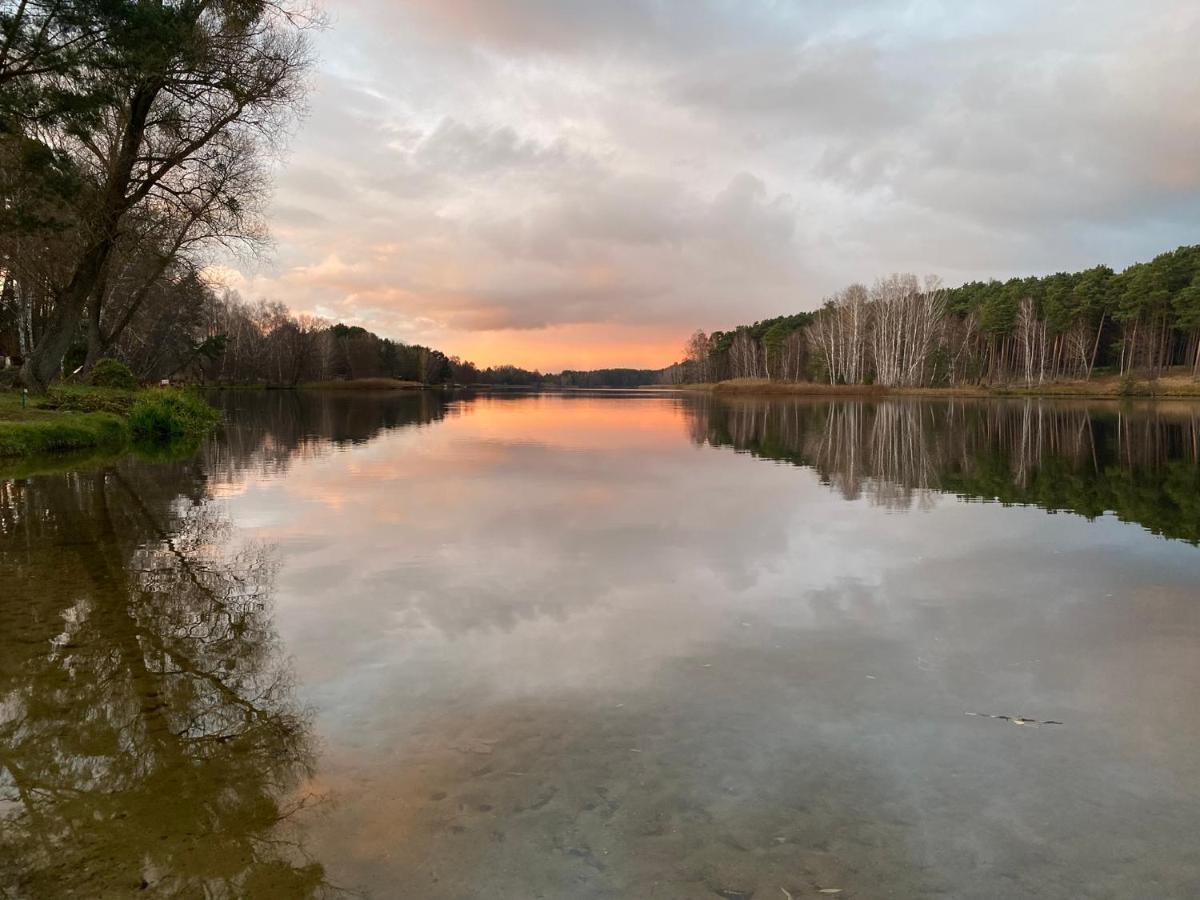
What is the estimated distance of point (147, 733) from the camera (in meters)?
4.71

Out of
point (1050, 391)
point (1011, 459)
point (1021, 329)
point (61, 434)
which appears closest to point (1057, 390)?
point (1050, 391)

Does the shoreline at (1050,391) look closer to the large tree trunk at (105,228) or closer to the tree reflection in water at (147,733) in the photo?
the large tree trunk at (105,228)

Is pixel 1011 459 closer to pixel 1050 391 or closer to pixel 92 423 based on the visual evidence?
pixel 92 423

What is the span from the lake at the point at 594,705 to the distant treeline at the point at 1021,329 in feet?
263

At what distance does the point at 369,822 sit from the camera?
3.82 metres

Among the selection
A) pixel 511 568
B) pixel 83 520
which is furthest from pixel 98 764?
pixel 83 520

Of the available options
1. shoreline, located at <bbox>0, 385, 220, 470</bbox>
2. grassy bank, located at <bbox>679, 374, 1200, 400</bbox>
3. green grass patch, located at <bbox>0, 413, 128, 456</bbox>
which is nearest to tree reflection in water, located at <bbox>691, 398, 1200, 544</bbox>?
shoreline, located at <bbox>0, 385, 220, 470</bbox>

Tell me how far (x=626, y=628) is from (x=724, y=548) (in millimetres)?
3890

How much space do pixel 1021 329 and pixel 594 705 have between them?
9850 cm

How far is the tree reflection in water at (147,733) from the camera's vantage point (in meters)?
3.44

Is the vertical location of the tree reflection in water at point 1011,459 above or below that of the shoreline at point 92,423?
below

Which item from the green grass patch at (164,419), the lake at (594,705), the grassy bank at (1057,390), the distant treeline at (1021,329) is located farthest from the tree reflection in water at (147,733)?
the distant treeline at (1021,329)

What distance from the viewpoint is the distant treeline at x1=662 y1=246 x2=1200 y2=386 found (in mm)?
76750

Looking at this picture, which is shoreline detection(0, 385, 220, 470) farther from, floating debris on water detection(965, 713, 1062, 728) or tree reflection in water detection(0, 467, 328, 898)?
floating debris on water detection(965, 713, 1062, 728)
